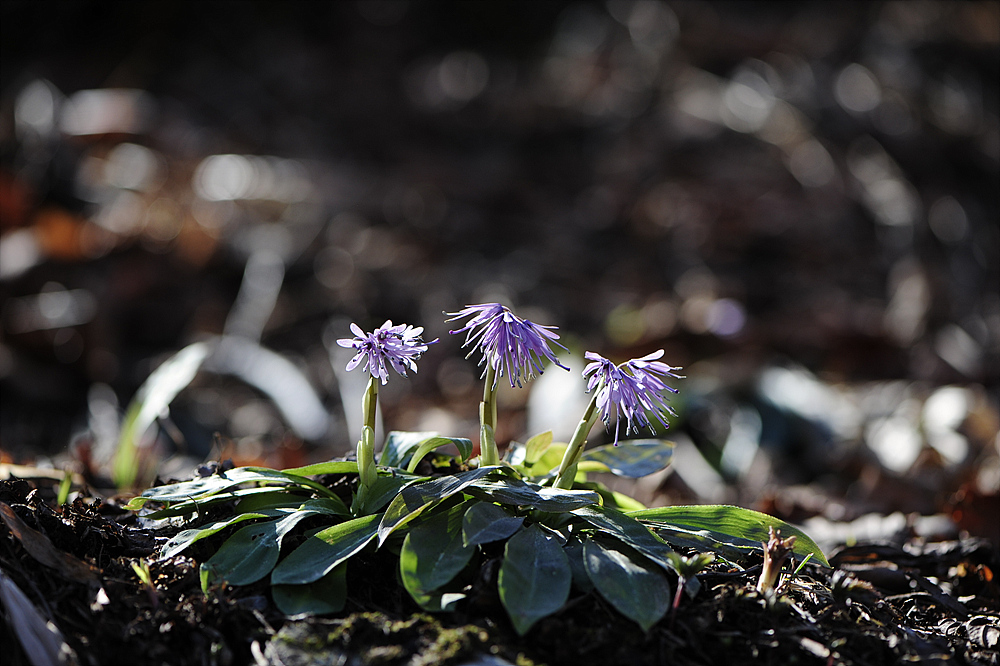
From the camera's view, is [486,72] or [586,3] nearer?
[486,72]

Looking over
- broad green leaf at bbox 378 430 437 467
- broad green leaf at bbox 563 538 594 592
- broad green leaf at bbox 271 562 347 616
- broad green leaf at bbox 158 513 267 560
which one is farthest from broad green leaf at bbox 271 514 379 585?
broad green leaf at bbox 563 538 594 592

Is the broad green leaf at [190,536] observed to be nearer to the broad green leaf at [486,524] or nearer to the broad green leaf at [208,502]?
the broad green leaf at [208,502]

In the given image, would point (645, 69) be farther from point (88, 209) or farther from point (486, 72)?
point (88, 209)

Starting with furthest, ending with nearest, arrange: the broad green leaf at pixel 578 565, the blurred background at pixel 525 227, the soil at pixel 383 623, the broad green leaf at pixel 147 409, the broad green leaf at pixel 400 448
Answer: the blurred background at pixel 525 227 < the broad green leaf at pixel 147 409 < the broad green leaf at pixel 400 448 < the broad green leaf at pixel 578 565 < the soil at pixel 383 623

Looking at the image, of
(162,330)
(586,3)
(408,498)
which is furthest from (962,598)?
(586,3)

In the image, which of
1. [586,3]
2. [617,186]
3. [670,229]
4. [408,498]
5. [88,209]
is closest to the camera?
[408,498]

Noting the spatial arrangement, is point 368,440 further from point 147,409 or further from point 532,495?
point 147,409

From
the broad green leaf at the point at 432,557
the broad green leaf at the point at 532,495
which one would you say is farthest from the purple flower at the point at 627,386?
the broad green leaf at the point at 432,557
